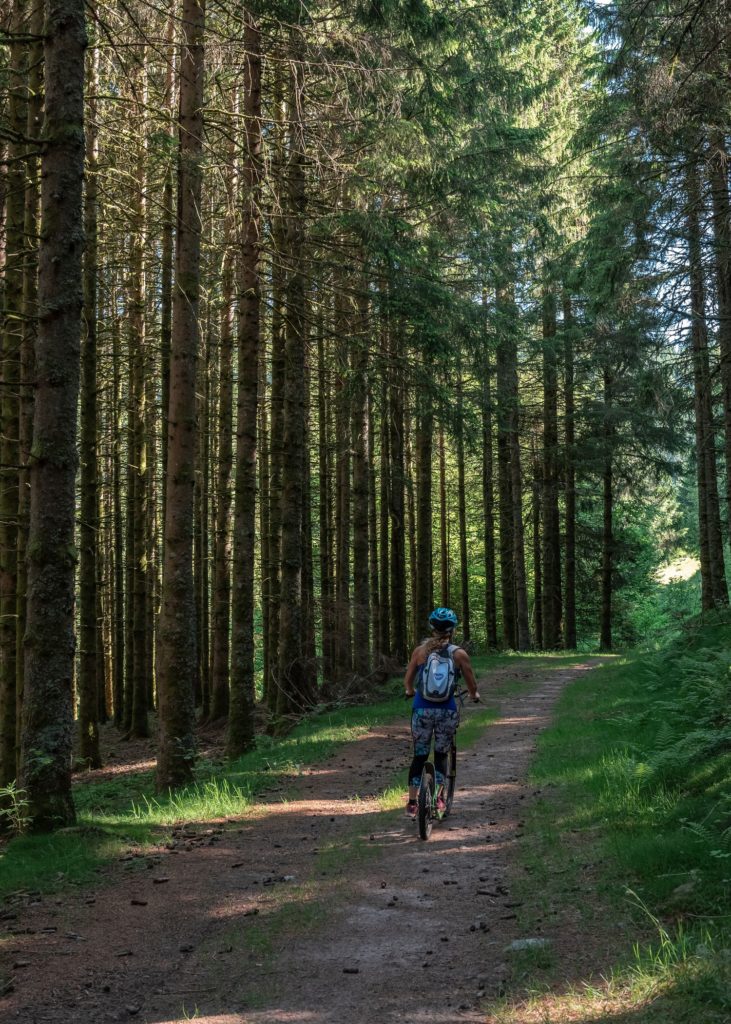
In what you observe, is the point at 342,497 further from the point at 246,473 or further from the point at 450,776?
the point at 450,776

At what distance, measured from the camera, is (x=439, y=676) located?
25.4ft

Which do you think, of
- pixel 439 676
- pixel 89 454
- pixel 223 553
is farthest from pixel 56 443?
pixel 223 553

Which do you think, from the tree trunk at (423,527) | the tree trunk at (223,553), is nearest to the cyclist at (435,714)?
the tree trunk at (223,553)

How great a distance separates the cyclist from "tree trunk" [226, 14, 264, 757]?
5410 millimetres

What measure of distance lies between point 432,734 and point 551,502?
22.8 metres

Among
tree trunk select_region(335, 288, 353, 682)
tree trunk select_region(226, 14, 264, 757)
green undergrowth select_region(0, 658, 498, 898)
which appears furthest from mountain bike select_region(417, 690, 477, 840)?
tree trunk select_region(335, 288, 353, 682)

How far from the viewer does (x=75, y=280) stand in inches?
310

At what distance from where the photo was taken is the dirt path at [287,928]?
14.7ft

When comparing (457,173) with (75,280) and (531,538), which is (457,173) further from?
(531,538)

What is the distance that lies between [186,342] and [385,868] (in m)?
7.04

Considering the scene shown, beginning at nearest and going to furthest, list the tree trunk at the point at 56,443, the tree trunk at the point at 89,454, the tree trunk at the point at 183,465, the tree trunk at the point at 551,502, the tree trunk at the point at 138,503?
the tree trunk at the point at 56,443
the tree trunk at the point at 183,465
the tree trunk at the point at 89,454
the tree trunk at the point at 138,503
the tree trunk at the point at 551,502

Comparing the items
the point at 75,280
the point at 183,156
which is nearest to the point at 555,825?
the point at 75,280

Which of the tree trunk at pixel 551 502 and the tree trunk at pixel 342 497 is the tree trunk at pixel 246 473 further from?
the tree trunk at pixel 551 502

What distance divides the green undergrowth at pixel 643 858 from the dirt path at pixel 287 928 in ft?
1.23
